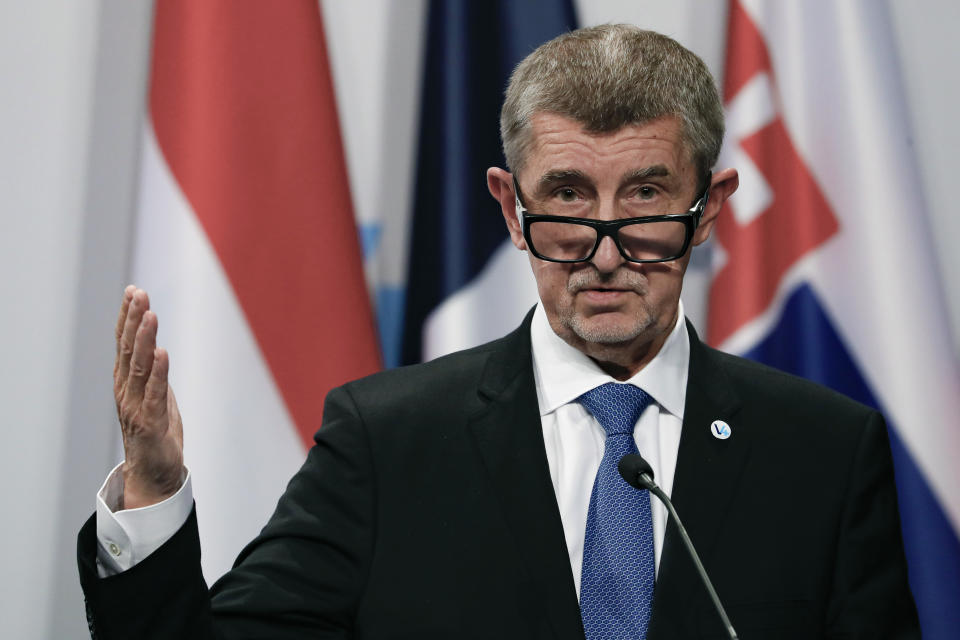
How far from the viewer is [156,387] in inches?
43.6

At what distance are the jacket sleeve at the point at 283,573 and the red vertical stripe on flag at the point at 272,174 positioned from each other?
24.3 inches

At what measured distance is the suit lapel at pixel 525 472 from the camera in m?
1.30

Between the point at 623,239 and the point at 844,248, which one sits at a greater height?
the point at 623,239

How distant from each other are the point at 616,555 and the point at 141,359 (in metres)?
0.62

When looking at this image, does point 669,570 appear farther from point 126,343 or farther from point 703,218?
point 126,343

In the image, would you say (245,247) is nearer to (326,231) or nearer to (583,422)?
(326,231)

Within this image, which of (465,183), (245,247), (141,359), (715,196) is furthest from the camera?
(465,183)

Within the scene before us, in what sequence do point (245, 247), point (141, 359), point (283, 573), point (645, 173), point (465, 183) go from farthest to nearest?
point (465, 183) < point (245, 247) < point (645, 173) < point (283, 573) < point (141, 359)

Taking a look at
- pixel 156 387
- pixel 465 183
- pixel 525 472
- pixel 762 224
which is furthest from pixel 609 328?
pixel 762 224

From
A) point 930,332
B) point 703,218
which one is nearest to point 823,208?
point 930,332

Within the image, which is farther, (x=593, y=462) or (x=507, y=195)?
(x=507, y=195)

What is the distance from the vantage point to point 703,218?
155cm

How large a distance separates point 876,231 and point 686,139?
879mm

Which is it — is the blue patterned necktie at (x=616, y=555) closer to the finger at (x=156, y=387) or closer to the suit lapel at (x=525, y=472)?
the suit lapel at (x=525, y=472)
